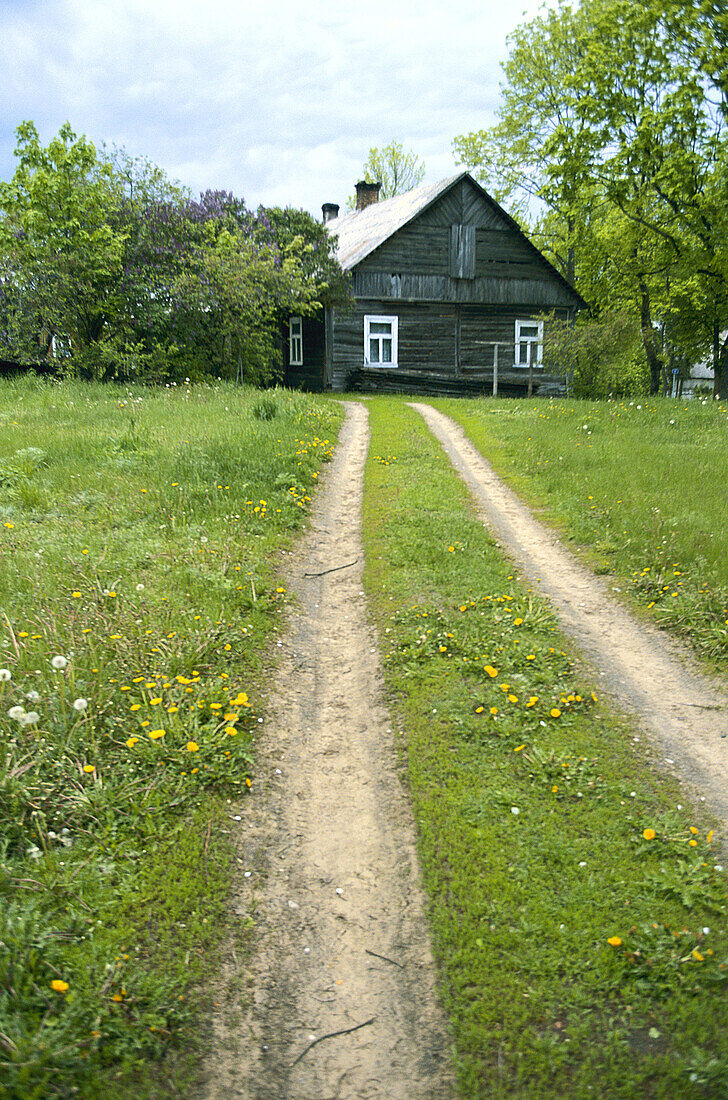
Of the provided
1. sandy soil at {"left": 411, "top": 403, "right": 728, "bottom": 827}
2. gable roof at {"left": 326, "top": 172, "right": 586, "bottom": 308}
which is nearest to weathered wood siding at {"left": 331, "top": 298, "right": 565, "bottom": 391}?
gable roof at {"left": 326, "top": 172, "right": 586, "bottom": 308}

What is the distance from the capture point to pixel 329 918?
13.1 ft

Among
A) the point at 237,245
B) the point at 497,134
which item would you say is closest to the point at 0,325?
the point at 237,245

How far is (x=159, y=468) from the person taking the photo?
34.8 feet

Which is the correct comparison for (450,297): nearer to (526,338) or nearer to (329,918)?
(526,338)

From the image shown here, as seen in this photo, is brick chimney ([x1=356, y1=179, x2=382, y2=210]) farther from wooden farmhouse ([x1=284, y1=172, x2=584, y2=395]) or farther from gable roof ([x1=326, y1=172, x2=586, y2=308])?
wooden farmhouse ([x1=284, y1=172, x2=584, y2=395])

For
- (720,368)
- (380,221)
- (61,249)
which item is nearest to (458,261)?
(380,221)

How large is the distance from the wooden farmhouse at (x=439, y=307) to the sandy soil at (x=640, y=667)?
18.5m

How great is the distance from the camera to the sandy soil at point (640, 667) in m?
5.00

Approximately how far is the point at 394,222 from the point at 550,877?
27998mm

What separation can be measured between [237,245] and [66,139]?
20.0 feet

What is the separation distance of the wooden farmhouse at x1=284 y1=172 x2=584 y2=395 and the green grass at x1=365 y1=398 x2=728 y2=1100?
21771mm

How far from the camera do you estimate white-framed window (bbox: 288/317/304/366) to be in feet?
94.7

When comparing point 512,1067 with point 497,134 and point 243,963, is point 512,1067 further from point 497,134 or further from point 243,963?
point 497,134

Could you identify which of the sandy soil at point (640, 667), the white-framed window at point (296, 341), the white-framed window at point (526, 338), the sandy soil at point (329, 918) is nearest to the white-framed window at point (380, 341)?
the white-framed window at point (296, 341)
